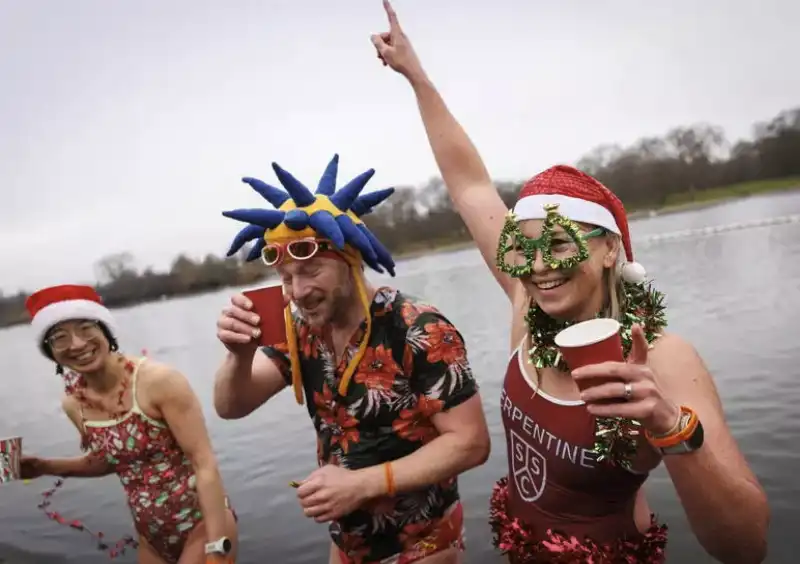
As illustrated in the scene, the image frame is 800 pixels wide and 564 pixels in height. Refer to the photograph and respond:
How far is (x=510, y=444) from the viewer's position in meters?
2.13

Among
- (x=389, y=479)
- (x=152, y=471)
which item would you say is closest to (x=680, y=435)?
(x=389, y=479)

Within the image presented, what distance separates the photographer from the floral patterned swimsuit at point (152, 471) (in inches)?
118

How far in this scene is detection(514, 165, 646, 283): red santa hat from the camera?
1.84m

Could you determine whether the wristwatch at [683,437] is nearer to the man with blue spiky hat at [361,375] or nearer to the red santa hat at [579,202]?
the red santa hat at [579,202]

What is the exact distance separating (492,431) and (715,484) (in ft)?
19.3

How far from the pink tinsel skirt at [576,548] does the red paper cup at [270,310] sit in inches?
43.2

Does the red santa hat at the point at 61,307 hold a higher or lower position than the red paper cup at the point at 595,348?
higher

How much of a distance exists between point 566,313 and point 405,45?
1.60 metres

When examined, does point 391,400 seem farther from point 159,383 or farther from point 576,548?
point 159,383

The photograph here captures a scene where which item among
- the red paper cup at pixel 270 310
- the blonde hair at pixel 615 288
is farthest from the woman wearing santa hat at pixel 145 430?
the blonde hair at pixel 615 288

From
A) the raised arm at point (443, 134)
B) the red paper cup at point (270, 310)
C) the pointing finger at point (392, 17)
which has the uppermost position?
the pointing finger at point (392, 17)

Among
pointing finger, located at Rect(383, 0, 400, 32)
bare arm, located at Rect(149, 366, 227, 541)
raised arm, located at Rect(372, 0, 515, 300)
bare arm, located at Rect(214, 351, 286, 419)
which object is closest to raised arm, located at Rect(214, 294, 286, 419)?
bare arm, located at Rect(214, 351, 286, 419)

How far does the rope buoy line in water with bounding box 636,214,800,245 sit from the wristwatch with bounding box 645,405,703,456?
27.6 meters

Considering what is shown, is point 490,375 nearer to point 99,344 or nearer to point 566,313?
point 99,344
